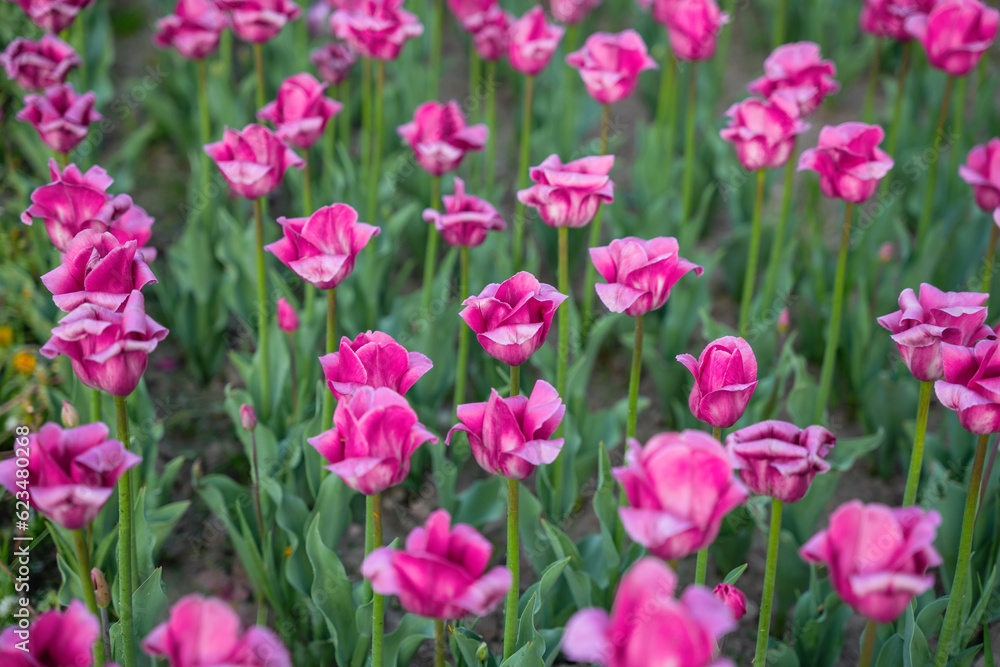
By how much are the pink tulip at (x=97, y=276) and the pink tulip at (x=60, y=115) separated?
0.92 metres

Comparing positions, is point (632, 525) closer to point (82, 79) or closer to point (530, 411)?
point (530, 411)

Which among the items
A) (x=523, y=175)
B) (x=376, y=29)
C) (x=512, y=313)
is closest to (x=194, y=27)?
(x=376, y=29)

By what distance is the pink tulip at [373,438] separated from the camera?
1480mm

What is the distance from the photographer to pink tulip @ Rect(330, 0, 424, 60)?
10.1 ft

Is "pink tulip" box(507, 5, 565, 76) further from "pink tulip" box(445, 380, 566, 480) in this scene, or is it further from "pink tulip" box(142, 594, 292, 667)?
"pink tulip" box(142, 594, 292, 667)

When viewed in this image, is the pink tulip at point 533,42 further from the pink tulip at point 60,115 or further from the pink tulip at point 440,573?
the pink tulip at point 440,573

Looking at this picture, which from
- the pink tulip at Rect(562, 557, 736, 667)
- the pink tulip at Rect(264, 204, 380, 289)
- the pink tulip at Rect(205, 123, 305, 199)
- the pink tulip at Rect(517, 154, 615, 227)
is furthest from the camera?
the pink tulip at Rect(205, 123, 305, 199)

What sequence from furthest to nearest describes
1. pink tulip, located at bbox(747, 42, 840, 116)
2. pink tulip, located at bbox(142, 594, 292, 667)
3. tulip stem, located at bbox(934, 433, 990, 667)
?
1. pink tulip, located at bbox(747, 42, 840, 116)
2. tulip stem, located at bbox(934, 433, 990, 667)
3. pink tulip, located at bbox(142, 594, 292, 667)

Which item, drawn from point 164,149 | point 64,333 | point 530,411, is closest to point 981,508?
point 530,411

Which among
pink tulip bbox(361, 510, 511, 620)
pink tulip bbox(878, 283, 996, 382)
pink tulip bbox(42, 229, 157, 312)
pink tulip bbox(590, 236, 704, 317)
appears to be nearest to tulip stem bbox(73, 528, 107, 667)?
pink tulip bbox(42, 229, 157, 312)

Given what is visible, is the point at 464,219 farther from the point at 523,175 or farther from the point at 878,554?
the point at 878,554

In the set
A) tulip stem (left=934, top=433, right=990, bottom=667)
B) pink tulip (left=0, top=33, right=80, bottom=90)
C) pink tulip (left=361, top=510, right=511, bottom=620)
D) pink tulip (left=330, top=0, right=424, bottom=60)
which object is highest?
pink tulip (left=330, top=0, right=424, bottom=60)

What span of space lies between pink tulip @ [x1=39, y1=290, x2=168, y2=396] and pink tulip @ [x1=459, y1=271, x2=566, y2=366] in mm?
596

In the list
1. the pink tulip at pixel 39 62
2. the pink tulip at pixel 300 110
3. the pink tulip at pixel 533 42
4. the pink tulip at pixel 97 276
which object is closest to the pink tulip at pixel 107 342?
the pink tulip at pixel 97 276
